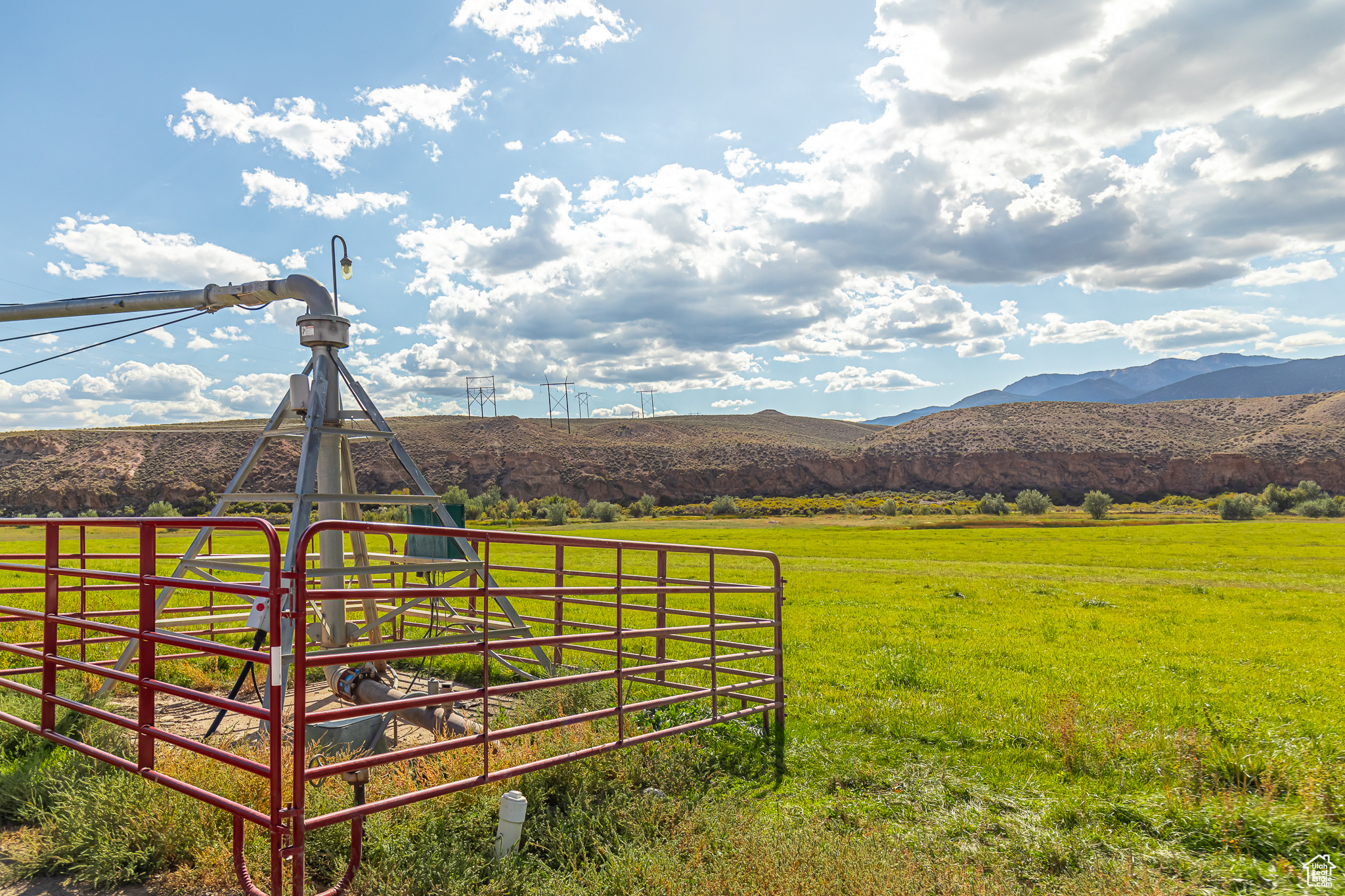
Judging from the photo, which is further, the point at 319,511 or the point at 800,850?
the point at 319,511

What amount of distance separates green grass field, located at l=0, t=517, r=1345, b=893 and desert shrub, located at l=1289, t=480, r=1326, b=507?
66.6 meters

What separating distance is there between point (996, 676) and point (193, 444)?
4059 inches

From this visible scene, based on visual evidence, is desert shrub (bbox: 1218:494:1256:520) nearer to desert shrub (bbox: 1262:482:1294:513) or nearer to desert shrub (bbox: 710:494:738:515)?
desert shrub (bbox: 1262:482:1294:513)

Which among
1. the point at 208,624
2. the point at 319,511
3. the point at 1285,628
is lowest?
the point at 1285,628

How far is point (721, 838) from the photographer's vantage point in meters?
4.70

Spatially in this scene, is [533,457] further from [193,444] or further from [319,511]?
[319,511]

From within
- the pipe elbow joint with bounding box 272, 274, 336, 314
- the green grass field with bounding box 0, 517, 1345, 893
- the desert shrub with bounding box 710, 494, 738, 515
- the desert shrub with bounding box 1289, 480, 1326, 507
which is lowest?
the desert shrub with bounding box 710, 494, 738, 515

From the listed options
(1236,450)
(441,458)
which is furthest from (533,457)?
(1236,450)

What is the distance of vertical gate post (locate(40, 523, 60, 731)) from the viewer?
5.45 metres

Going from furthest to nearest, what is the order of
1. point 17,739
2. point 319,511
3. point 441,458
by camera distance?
point 441,458 < point 319,511 < point 17,739

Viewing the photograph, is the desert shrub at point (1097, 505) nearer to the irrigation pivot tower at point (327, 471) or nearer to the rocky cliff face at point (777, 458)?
the rocky cliff face at point (777, 458)

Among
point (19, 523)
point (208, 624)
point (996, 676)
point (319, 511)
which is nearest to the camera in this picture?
point (19, 523)

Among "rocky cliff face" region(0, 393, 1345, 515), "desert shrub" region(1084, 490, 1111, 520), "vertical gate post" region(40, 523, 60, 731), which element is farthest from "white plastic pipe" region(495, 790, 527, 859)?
"rocky cliff face" region(0, 393, 1345, 515)

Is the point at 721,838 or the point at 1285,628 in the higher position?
the point at 721,838
